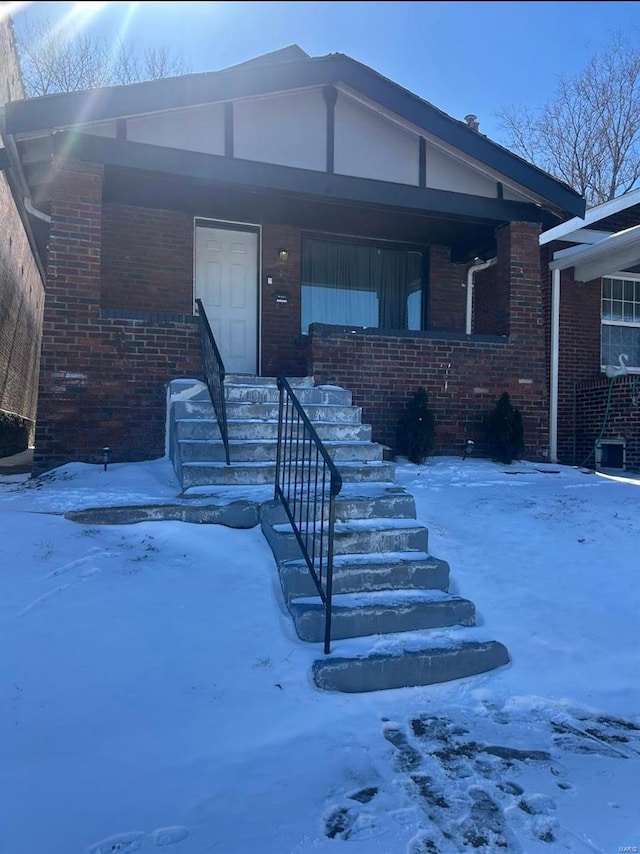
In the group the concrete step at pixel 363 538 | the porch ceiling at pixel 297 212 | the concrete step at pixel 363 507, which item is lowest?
the concrete step at pixel 363 538

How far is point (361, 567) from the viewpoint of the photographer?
4.15 meters

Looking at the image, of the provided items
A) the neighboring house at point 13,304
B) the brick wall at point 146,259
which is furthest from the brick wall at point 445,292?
the neighboring house at point 13,304

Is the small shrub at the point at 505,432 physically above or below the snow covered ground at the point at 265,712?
above

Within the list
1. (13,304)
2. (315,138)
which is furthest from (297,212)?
(13,304)

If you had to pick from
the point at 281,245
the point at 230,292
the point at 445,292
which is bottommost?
the point at 230,292

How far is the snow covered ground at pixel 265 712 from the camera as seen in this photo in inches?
90.6

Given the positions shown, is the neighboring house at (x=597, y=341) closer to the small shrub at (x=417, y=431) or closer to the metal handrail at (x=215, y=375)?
the small shrub at (x=417, y=431)

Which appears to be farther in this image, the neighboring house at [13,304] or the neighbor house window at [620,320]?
the neighboring house at [13,304]

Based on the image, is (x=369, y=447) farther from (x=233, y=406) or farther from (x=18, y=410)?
(x=18, y=410)

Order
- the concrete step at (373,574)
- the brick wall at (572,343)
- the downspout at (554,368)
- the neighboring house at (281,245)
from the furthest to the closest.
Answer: the brick wall at (572,343) → the downspout at (554,368) → the neighboring house at (281,245) → the concrete step at (373,574)

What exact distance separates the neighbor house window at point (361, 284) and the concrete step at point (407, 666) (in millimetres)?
6181

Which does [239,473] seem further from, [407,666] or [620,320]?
[620,320]

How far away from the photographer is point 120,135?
690 centimetres

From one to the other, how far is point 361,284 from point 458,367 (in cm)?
224
